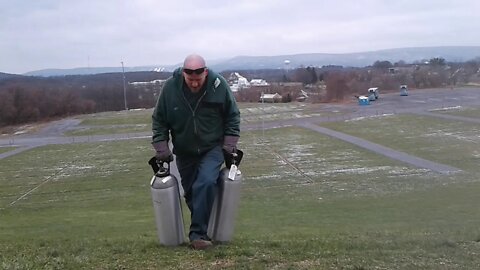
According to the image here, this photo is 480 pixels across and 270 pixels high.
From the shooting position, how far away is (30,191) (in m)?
28.0

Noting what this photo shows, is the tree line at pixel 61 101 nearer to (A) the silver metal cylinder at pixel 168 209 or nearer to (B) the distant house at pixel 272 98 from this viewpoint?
(B) the distant house at pixel 272 98

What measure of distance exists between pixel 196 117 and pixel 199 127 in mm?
105

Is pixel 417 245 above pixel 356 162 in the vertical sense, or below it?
above

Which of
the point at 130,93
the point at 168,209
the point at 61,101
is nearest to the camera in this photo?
the point at 168,209

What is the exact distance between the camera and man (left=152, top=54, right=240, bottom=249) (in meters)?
5.81

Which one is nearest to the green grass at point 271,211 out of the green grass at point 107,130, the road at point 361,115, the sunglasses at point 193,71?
the road at point 361,115

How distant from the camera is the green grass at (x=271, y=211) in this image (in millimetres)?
5641

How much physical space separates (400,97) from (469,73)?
40.7 metres

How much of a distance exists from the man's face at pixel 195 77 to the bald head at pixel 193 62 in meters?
0.03

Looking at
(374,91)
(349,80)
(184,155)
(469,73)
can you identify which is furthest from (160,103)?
(469,73)

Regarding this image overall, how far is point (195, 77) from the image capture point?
5.66m

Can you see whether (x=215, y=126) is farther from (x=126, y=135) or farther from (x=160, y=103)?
(x=126, y=135)

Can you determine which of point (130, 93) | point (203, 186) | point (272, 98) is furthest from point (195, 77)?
point (130, 93)

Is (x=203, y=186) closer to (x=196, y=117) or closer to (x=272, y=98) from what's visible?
(x=196, y=117)
